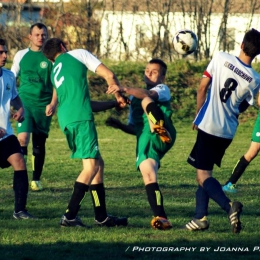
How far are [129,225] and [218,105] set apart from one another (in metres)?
1.49

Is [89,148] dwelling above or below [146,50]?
above

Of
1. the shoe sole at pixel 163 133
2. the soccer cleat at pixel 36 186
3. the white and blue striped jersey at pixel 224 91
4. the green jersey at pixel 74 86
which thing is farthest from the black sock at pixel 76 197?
the soccer cleat at pixel 36 186

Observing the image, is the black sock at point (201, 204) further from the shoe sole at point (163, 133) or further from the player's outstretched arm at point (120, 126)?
the player's outstretched arm at point (120, 126)

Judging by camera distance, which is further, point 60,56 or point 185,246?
point 60,56

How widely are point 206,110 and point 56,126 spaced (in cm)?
1461

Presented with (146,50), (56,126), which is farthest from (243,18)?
(56,126)

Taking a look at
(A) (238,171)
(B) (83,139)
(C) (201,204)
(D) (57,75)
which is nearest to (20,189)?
(B) (83,139)

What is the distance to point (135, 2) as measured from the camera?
89.1 ft

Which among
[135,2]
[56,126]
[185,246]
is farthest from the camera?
[135,2]

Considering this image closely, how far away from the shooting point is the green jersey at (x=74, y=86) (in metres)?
7.75

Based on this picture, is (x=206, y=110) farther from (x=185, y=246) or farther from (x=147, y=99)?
(x=185, y=246)

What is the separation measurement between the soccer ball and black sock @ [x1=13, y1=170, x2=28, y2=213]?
3.87 meters

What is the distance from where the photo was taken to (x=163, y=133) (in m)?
7.58

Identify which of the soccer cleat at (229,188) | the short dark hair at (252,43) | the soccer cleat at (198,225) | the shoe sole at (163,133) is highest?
the short dark hair at (252,43)
